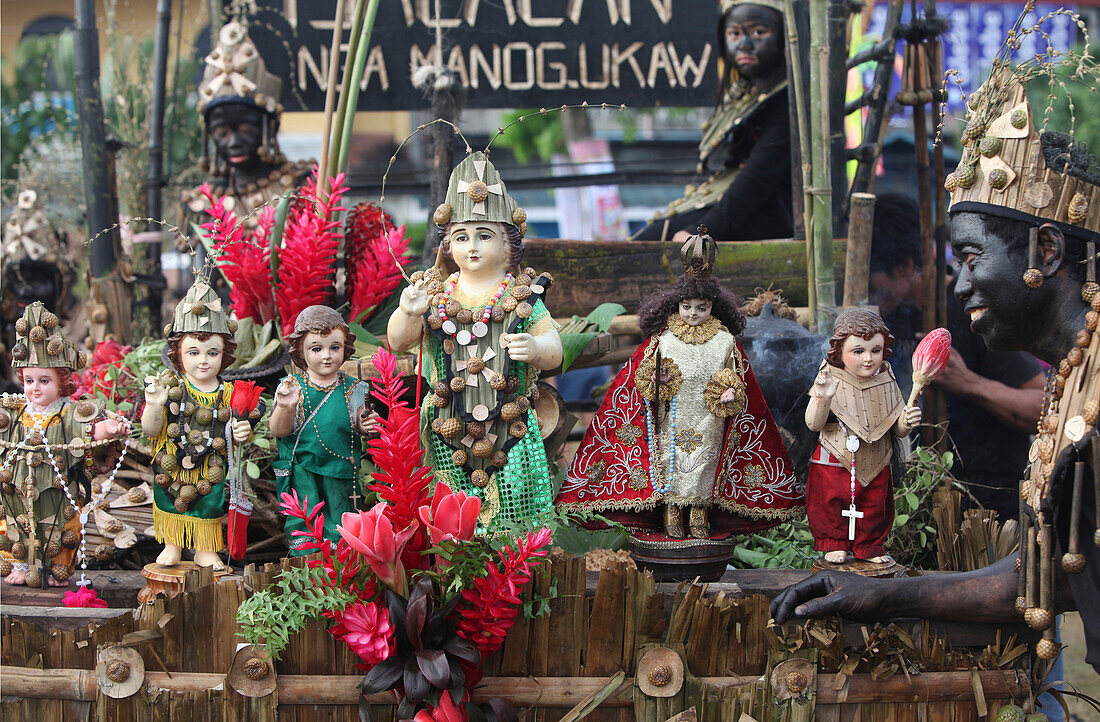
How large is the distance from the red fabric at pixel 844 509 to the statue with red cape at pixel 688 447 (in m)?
0.15

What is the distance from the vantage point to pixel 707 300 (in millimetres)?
3006

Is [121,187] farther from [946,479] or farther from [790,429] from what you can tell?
[946,479]

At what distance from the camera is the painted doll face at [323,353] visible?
9.87 feet

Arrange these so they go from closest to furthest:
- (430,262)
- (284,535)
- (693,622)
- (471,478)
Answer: (693,622) → (471,478) → (284,535) → (430,262)

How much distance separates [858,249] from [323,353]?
2.05 m

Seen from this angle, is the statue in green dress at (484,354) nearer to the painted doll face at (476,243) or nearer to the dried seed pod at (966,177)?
the painted doll face at (476,243)

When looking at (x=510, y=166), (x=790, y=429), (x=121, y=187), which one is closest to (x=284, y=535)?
(x=790, y=429)

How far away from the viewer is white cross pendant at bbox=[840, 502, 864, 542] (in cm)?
286

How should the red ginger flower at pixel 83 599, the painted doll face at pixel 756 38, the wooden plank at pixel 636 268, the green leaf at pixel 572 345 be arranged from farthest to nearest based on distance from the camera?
the painted doll face at pixel 756 38 < the wooden plank at pixel 636 268 < the green leaf at pixel 572 345 < the red ginger flower at pixel 83 599

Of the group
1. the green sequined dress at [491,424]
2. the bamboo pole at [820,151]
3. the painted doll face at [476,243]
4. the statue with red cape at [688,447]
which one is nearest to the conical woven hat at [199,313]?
the green sequined dress at [491,424]

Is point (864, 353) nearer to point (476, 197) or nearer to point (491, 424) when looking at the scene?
point (491, 424)

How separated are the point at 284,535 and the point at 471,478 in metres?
0.84

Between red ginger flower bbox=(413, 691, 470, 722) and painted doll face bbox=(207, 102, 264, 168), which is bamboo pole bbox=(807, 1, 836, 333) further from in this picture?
painted doll face bbox=(207, 102, 264, 168)

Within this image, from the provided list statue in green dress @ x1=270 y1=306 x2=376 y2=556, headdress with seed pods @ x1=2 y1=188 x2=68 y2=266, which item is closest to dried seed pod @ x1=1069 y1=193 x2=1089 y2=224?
statue in green dress @ x1=270 y1=306 x2=376 y2=556
